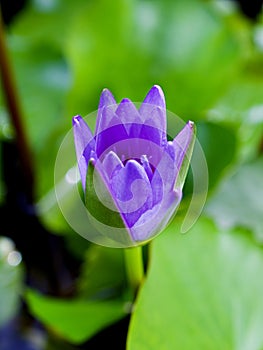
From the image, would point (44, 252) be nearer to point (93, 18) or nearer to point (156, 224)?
point (93, 18)

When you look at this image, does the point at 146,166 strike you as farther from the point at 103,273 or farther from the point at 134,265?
the point at 103,273

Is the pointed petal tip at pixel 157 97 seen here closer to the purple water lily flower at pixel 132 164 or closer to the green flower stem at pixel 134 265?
the purple water lily flower at pixel 132 164

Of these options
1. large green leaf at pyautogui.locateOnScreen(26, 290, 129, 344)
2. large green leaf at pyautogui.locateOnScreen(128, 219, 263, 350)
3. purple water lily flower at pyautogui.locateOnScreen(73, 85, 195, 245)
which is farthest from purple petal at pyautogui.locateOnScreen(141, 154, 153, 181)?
large green leaf at pyautogui.locateOnScreen(26, 290, 129, 344)

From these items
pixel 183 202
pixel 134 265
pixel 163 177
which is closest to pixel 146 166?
pixel 163 177

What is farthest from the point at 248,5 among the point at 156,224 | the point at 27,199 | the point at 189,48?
the point at 156,224

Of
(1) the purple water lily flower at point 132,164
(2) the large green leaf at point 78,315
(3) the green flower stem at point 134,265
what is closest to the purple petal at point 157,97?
(1) the purple water lily flower at point 132,164

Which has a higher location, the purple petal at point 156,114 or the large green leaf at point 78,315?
the purple petal at point 156,114
